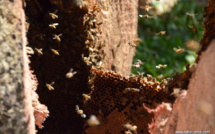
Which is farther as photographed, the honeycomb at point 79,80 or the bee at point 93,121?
the honeycomb at point 79,80

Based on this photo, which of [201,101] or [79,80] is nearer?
[201,101]

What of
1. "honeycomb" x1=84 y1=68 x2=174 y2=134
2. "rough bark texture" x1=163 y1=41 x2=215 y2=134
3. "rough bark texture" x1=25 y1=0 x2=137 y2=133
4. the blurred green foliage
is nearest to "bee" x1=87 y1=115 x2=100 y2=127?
"honeycomb" x1=84 y1=68 x2=174 y2=134

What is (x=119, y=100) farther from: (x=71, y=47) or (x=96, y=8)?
(x=96, y=8)

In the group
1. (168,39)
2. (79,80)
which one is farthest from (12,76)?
(168,39)

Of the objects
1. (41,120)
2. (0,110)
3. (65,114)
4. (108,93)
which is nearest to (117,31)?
(108,93)

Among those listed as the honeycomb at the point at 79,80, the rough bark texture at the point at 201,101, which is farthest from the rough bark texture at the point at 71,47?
the rough bark texture at the point at 201,101

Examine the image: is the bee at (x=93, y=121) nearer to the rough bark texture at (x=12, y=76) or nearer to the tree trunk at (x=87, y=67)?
the tree trunk at (x=87, y=67)
